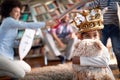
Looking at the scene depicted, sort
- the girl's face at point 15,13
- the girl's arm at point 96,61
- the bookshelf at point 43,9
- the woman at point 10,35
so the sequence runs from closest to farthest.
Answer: the girl's arm at point 96,61, the woman at point 10,35, the girl's face at point 15,13, the bookshelf at point 43,9

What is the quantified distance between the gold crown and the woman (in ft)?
2.88

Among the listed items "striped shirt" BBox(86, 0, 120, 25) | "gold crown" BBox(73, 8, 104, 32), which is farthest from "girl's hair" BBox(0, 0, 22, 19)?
"gold crown" BBox(73, 8, 104, 32)

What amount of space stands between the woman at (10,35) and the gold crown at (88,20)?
2.88ft

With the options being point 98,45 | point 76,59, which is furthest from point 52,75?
point 98,45

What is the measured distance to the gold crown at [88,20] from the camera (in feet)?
9.34

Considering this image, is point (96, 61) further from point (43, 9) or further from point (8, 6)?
point (43, 9)

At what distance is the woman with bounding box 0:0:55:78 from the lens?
3822 millimetres

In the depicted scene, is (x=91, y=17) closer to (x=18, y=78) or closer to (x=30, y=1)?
(x=18, y=78)

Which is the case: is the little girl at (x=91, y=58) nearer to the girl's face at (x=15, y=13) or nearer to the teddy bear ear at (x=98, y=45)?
the teddy bear ear at (x=98, y=45)

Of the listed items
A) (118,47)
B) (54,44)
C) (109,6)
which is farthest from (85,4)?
(54,44)

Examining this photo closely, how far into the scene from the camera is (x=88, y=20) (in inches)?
113

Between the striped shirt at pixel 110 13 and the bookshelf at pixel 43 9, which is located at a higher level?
the bookshelf at pixel 43 9

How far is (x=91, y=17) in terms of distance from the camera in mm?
2902

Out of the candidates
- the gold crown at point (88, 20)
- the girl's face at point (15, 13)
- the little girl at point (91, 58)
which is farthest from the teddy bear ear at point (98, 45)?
the girl's face at point (15, 13)
